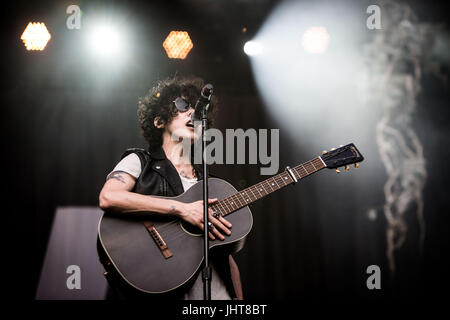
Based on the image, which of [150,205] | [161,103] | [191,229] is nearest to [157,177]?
[150,205]

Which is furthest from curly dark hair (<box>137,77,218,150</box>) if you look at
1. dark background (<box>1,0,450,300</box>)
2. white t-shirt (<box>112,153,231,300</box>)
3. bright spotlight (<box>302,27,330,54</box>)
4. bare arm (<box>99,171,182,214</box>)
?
bright spotlight (<box>302,27,330,54</box>)

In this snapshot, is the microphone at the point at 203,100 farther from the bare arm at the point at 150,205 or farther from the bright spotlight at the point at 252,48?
the bright spotlight at the point at 252,48

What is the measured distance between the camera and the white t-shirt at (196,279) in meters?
2.08

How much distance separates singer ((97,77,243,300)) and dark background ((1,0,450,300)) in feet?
4.88

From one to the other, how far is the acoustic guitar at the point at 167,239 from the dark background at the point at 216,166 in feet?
6.66

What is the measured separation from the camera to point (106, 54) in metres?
4.29

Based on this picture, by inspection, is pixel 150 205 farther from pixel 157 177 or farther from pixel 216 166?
pixel 216 166

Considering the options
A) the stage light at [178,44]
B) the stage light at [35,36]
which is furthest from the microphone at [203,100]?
the stage light at [35,36]

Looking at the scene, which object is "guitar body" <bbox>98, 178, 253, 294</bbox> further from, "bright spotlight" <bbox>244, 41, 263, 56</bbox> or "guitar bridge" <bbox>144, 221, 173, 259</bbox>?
"bright spotlight" <bbox>244, 41, 263, 56</bbox>

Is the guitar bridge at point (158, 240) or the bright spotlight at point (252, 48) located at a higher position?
the bright spotlight at point (252, 48)

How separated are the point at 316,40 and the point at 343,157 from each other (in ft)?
8.08
